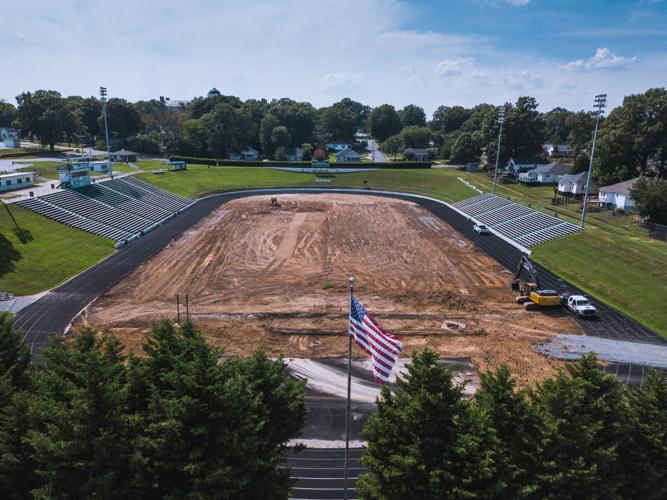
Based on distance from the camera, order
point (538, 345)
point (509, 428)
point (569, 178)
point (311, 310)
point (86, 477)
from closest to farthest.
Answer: point (86, 477) < point (509, 428) < point (538, 345) < point (311, 310) < point (569, 178)

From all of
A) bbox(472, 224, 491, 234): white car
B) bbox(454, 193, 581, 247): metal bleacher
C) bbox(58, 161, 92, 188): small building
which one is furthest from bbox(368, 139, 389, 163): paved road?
bbox(58, 161, 92, 188): small building

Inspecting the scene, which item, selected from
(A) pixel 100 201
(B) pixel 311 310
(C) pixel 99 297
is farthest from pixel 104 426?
(A) pixel 100 201

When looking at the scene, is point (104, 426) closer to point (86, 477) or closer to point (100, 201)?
point (86, 477)

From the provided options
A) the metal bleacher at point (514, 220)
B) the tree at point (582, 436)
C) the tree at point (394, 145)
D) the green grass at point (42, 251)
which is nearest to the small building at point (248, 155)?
the tree at point (394, 145)

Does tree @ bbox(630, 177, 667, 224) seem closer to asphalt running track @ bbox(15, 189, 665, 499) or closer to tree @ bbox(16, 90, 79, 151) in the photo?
asphalt running track @ bbox(15, 189, 665, 499)

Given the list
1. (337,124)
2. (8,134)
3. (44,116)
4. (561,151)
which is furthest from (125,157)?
(561,151)

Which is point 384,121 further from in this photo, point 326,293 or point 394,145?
point 326,293

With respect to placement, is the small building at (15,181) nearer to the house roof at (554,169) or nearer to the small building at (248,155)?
the small building at (248,155)
